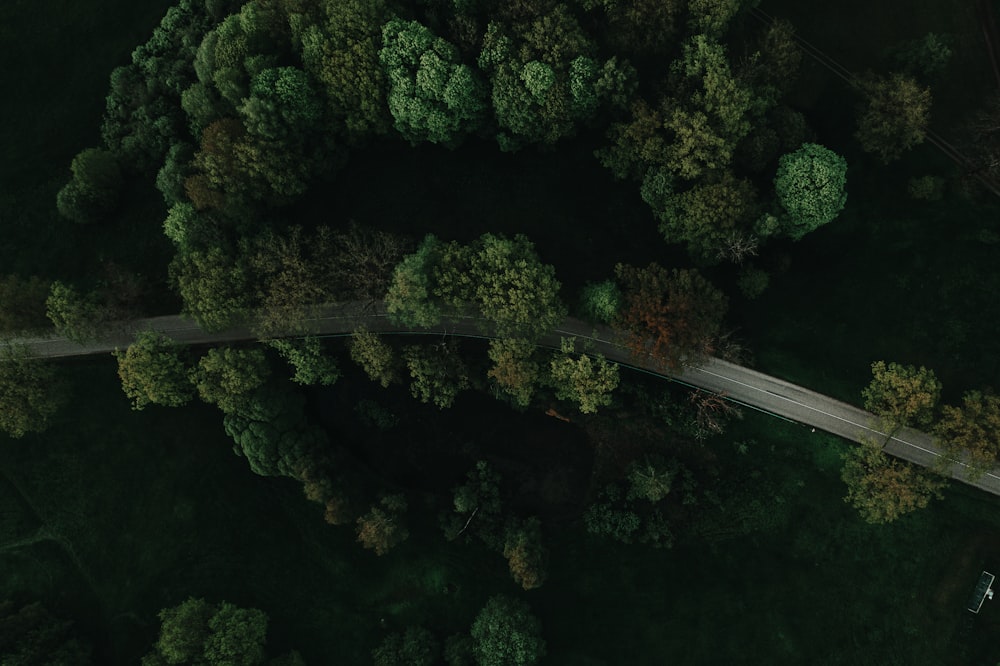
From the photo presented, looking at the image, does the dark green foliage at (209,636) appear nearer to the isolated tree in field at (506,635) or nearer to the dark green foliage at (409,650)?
the dark green foliage at (409,650)

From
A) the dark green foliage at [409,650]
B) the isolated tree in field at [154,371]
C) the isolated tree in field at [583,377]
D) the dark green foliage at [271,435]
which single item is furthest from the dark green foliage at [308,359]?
the dark green foliage at [409,650]

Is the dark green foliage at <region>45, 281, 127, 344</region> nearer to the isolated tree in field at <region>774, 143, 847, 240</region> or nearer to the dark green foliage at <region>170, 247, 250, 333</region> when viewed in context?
the dark green foliage at <region>170, 247, 250, 333</region>

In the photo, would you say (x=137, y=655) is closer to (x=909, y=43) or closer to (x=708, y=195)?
(x=708, y=195)

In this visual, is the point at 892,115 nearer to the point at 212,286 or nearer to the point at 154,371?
the point at 212,286

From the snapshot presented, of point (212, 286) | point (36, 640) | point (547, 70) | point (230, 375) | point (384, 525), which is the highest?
point (547, 70)

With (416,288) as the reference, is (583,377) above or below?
below

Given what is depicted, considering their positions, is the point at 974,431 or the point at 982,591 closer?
the point at 974,431

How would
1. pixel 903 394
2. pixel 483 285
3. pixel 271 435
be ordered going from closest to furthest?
pixel 483 285
pixel 903 394
pixel 271 435

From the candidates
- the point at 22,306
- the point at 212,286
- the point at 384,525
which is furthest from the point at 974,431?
the point at 22,306
